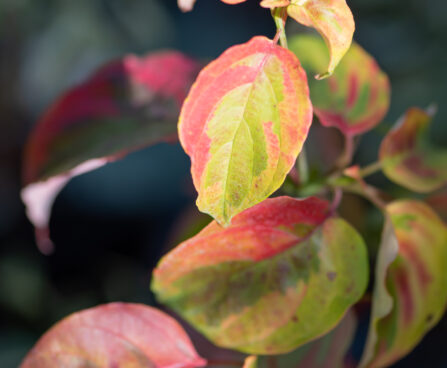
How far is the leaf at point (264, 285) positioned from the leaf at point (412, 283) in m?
0.04

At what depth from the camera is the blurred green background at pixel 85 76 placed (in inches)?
→ 32.0

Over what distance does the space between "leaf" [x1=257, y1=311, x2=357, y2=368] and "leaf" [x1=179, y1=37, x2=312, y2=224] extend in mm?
186

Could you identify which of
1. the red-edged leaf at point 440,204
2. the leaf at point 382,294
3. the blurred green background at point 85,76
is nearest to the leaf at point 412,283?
the leaf at point 382,294

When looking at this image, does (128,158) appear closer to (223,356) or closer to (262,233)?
(223,356)

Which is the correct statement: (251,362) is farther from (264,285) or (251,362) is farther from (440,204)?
(440,204)

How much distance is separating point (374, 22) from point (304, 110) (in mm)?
802

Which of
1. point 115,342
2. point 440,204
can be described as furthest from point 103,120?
point 440,204

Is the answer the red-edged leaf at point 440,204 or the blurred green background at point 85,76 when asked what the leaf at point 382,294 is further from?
the blurred green background at point 85,76

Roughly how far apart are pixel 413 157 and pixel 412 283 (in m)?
0.12

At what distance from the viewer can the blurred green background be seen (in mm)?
813

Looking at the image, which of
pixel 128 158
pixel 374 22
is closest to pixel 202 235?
pixel 128 158

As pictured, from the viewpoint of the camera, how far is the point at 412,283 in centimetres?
36

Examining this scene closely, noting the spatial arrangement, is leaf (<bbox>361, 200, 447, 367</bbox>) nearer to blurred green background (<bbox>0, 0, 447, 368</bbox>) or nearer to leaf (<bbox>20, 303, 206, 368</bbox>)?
leaf (<bbox>20, 303, 206, 368</bbox>)

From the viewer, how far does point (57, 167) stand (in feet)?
1.33
